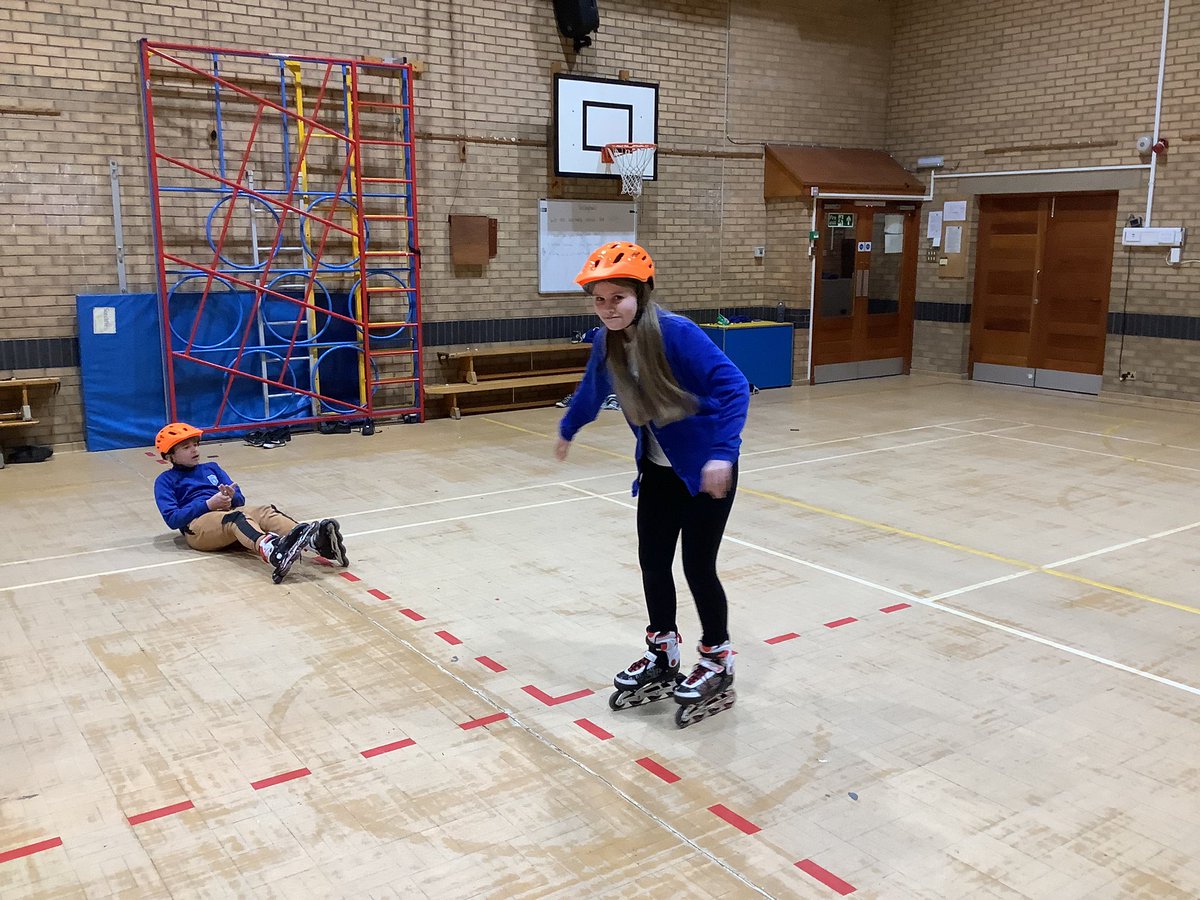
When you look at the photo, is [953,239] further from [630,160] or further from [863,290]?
[630,160]

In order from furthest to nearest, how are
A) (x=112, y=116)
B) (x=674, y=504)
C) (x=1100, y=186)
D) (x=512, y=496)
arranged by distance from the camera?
(x=1100, y=186) → (x=112, y=116) → (x=512, y=496) → (x=674, y=504)

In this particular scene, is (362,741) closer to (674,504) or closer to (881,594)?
(674,504)

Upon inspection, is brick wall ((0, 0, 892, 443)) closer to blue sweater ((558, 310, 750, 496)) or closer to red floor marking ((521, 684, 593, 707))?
red floor marking ((521, 684, 593, 707))

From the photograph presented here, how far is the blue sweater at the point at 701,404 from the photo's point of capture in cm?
323

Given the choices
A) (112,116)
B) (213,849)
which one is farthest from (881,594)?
(112,116)

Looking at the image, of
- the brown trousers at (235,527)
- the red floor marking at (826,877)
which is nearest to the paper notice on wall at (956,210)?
the brown trousers at (235,527)

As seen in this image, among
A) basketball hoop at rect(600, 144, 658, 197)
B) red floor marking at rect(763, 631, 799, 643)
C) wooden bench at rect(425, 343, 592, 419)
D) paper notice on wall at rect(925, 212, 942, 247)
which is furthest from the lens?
paper notice on wall at rect(925, 212, 942, 247)

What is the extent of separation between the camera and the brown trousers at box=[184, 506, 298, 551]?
5.30 meters

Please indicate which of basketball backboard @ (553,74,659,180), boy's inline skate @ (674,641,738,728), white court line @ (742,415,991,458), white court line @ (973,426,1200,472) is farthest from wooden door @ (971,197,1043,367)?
boy's inline skate @ (674,641,738,728)

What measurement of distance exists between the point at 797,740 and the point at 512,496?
3614mm

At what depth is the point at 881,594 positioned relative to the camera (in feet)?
16.1

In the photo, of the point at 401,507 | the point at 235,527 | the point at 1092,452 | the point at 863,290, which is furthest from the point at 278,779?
the point at 863,290

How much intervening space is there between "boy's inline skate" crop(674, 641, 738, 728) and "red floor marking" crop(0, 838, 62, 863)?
76.2 inches

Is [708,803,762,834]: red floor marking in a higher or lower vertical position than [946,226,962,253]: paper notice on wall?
lower
